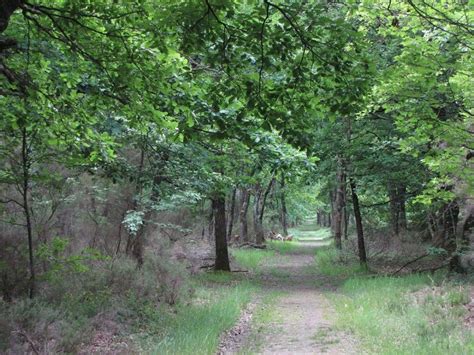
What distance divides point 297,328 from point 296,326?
0.20 metres

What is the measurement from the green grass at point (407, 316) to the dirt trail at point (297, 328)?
15.8 inches

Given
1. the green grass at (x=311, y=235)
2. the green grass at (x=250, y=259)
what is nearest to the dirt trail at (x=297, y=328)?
the green grass at (x=250, y=259)

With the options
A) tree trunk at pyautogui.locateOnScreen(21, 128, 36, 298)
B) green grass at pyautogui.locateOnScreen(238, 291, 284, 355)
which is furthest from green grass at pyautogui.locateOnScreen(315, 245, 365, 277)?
tree trunk at pyautogui.locateOnScreen(21, 128, 36, 298)

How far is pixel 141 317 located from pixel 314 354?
3859mm

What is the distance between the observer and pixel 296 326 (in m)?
9.86

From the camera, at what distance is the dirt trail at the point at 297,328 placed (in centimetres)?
A: 799

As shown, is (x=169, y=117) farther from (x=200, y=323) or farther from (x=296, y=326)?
(x=296, y=326)

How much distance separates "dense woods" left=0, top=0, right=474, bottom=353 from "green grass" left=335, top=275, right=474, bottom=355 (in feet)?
→ 7.82

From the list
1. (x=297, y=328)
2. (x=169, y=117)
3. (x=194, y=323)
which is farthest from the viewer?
(x=297, y=328)

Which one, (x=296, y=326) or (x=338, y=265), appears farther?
(x=338, y=265)

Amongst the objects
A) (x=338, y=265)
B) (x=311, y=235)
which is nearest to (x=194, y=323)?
(x=338, y=265)

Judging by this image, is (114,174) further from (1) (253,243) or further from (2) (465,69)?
(1) (253,243)

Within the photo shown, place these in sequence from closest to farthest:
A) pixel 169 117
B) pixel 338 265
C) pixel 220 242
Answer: pixel 169 117 < pixel 220 242 < pixel 338 265

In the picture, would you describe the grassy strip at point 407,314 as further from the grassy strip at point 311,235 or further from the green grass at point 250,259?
the grassy strip at point 311,235
